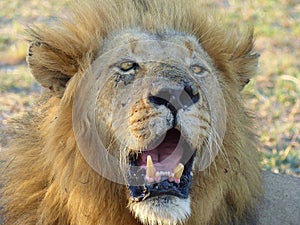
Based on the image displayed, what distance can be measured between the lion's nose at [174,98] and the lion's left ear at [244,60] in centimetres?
74

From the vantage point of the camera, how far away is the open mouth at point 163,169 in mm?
3014

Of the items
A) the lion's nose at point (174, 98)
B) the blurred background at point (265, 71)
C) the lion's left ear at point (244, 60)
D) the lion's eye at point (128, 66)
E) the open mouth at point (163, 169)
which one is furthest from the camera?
the blurred background at point (265, 71)

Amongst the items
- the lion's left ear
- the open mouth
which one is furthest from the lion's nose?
the lion's left ear

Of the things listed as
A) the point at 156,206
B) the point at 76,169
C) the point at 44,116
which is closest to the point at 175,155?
the point at 156,206

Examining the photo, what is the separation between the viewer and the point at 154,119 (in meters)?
2.92

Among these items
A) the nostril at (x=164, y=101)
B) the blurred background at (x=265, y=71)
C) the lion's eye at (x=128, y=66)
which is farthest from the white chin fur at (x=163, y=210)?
the blurred background at (x=265, y=71)

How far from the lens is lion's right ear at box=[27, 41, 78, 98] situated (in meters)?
3.29

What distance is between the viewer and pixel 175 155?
3090mm

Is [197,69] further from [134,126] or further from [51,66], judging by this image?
[51,66]

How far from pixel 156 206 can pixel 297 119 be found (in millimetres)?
3644

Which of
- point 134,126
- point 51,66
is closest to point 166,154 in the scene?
point 134,126

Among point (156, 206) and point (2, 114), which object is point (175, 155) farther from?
point (2, 114)

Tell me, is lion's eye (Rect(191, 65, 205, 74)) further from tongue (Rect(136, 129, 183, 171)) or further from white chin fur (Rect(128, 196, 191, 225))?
white chin fur (Rect(128, 196, 191, 225))

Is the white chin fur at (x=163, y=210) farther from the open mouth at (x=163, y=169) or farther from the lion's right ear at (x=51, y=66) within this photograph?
the lion's right ear at (x=51, y=66)
